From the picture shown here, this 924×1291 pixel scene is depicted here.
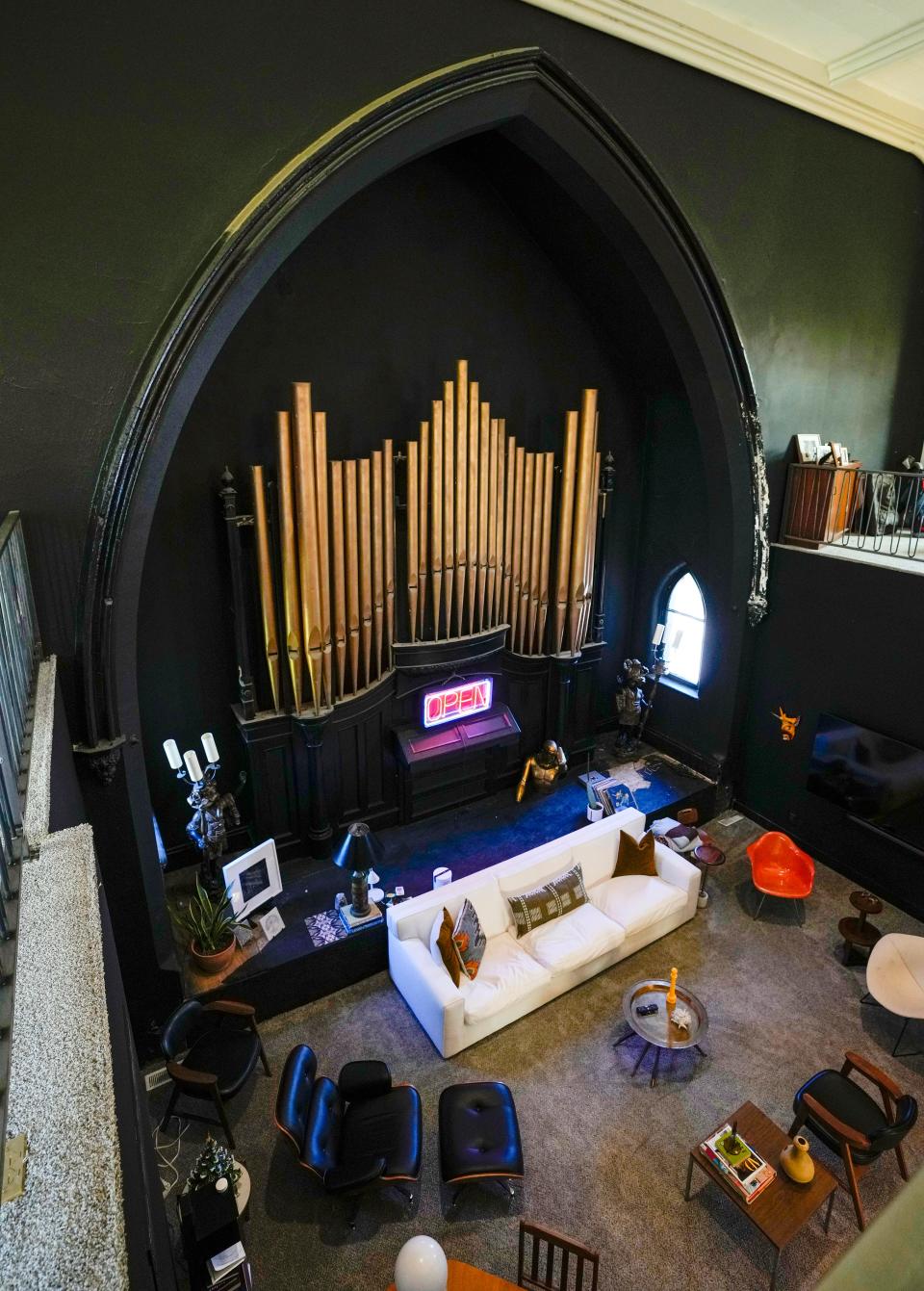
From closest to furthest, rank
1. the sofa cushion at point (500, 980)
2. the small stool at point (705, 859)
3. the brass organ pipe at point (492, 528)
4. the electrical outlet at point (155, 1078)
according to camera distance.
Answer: the electrical outlet at point (155, 1078)
the sofa cushion at point (500, 980)
the brass organ pipe at point (492, 528)
the small stool at point (705, 859)

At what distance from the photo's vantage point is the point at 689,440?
7789mm

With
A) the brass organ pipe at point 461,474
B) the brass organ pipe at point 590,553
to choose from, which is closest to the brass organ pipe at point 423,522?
the brass organ pipe at point 461,474

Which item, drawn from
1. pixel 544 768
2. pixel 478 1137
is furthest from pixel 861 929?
pixel 478 1137

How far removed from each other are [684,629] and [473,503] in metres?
3.24

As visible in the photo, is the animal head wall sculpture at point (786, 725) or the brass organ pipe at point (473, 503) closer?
the brass organ pipe at point (473, 503)

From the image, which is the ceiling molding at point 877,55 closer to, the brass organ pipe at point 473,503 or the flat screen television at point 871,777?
the brass organ pipe at point 473,503

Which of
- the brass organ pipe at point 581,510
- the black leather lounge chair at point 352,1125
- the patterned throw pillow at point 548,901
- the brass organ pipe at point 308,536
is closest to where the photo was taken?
the black leather lounge chair at point 352,1125

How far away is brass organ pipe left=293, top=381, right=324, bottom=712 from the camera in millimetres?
5605

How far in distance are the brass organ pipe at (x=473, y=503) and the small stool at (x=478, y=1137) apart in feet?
12.8

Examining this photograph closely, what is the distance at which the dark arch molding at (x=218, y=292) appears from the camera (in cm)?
429

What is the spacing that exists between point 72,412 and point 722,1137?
18.5 ft

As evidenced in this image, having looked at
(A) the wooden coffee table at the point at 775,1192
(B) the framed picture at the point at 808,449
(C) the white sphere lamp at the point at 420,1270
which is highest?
(B) the framed picture at the point at 808,449

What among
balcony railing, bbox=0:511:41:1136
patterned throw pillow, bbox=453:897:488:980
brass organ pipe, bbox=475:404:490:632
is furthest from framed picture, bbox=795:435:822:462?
balcony railing, bbox=0:511:41:1136

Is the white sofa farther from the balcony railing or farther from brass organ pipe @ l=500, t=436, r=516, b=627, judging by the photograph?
the balcony railing
